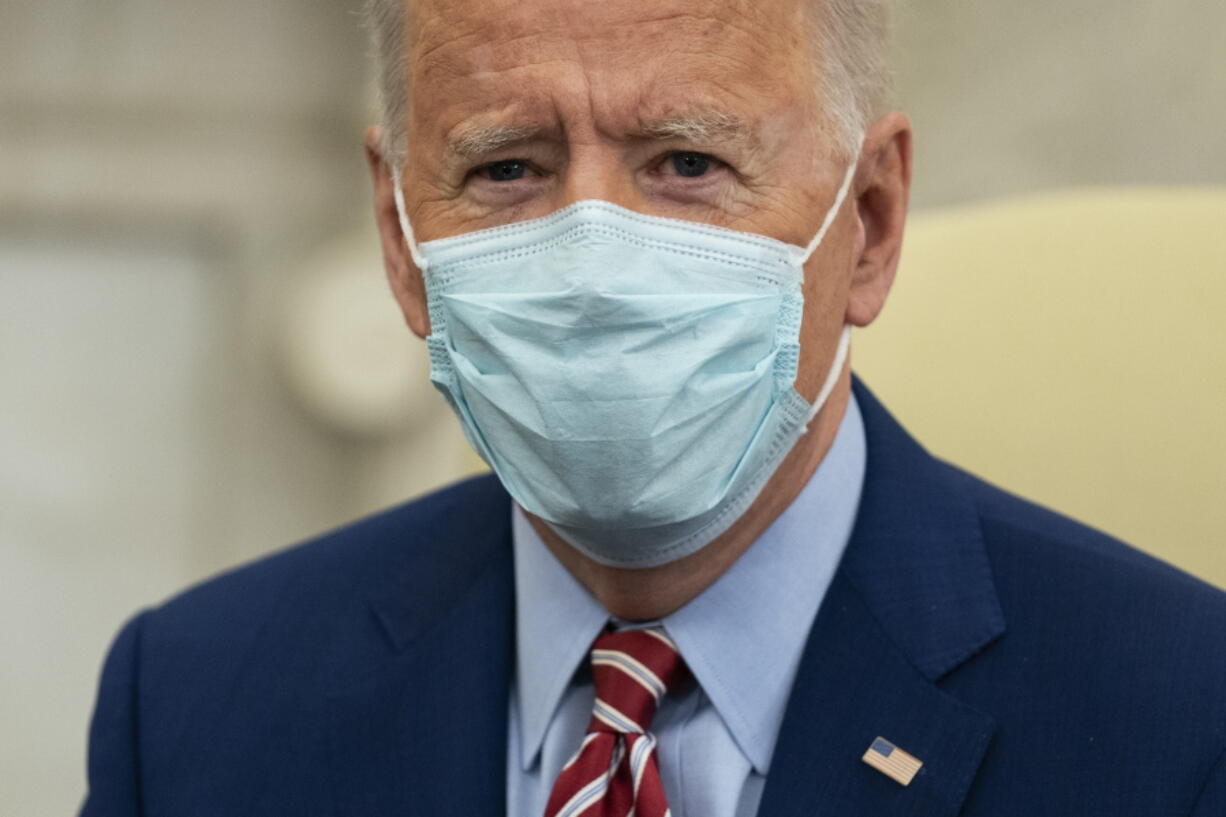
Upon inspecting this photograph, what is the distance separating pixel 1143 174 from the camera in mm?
3285

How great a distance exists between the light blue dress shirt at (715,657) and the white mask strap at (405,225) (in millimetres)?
380

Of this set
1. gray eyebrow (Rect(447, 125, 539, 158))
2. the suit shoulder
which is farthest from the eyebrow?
the suit shoulder

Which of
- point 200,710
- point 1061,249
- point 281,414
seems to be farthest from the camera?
point 281,414

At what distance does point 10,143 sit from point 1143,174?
342cm

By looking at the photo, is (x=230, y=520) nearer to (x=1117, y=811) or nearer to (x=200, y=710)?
(x=200, y=710)

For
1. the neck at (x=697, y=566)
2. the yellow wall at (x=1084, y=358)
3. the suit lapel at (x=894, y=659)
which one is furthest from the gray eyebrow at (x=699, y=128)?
the yellow wall at (x=1084, y=358)

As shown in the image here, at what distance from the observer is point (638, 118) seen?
73.6 inches

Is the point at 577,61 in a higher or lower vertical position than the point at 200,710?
higher

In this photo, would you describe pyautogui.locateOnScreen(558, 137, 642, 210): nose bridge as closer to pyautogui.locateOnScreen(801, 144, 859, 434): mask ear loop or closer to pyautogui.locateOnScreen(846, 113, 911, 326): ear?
pyautogui.locateOnScreen(801, 144, 859, 434): mask ear loop

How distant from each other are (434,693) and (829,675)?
513 millimetres

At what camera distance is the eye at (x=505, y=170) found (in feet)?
6.47

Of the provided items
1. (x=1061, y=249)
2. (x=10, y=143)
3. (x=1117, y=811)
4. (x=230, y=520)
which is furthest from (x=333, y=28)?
Answer: (x=1117, y=811)

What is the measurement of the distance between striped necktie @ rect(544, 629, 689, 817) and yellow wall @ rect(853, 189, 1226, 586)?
74 centimetres

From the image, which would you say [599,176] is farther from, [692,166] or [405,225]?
[405,225]
